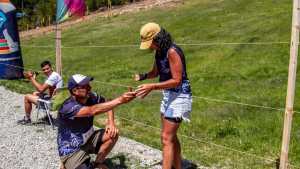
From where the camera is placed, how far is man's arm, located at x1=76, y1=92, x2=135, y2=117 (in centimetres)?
444

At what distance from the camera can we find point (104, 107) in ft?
15.2

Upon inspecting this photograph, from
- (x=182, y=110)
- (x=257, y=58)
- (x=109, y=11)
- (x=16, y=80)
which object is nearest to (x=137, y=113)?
(x=182, y=110)

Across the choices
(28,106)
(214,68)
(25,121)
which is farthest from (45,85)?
(214,68)

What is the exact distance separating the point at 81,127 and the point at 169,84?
1006mm

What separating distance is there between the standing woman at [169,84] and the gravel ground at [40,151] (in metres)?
0.91

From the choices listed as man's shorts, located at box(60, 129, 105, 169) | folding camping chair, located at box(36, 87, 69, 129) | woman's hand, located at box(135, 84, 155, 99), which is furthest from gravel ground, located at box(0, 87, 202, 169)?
woman's hand, located at box(135, 84, 155, 99)

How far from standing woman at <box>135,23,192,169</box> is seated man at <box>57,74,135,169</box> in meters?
0.52

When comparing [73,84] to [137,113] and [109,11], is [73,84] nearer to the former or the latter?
[137,113]

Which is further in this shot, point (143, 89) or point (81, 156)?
point (81, 156)

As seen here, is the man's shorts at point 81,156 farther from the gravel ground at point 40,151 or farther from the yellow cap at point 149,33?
the yellow cap at point 149,33

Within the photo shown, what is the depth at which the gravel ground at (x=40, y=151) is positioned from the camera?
21.2ft

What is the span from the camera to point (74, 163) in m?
5.18

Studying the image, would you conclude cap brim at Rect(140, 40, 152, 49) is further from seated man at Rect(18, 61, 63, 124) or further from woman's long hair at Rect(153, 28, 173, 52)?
seated man at Rect(18, 61, 63, 124)

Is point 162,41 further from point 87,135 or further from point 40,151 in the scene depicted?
point 40,151
